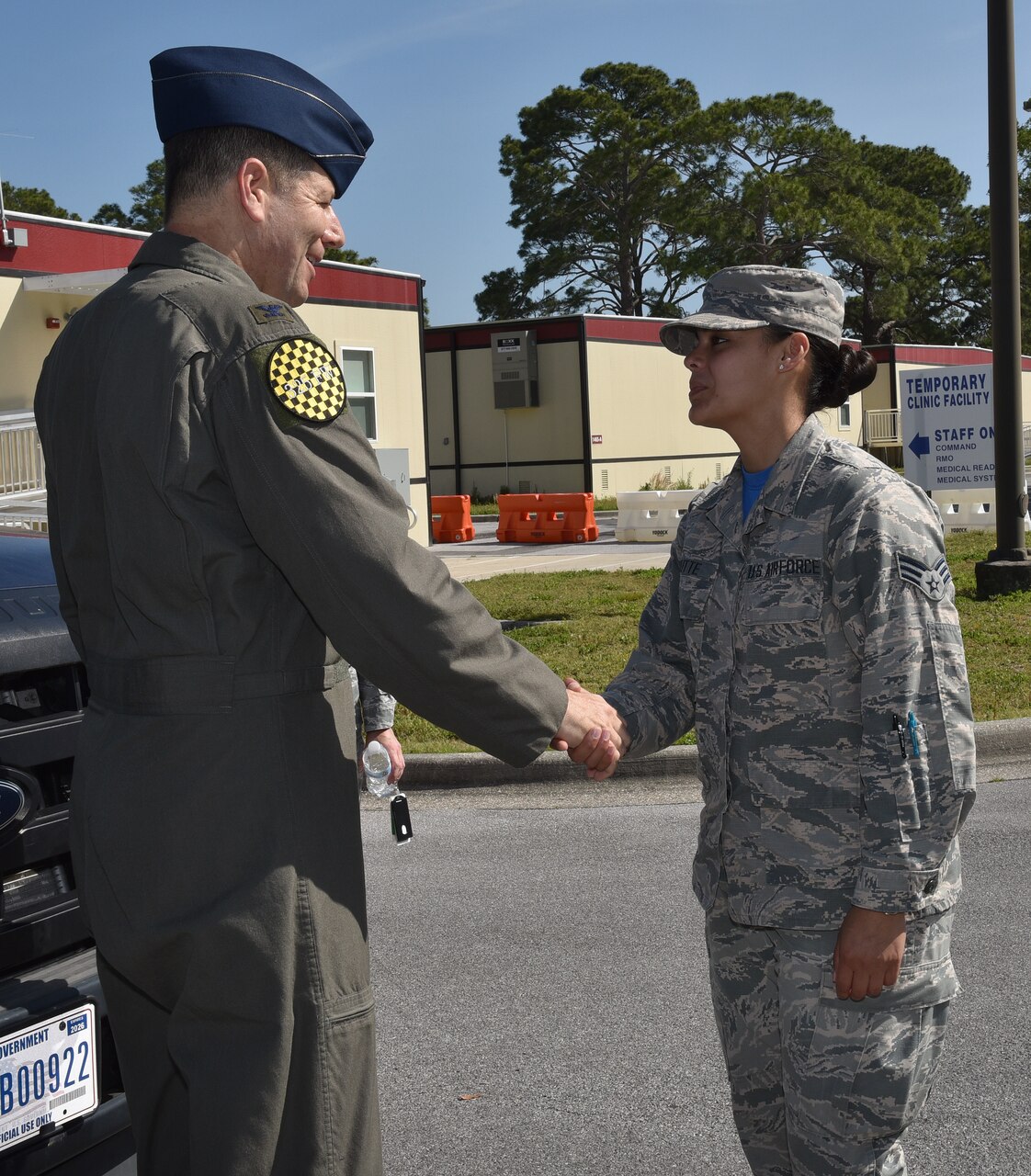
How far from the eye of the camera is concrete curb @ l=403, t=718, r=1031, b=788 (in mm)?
7520

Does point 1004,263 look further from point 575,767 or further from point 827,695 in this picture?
point 827,695

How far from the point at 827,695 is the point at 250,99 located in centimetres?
147

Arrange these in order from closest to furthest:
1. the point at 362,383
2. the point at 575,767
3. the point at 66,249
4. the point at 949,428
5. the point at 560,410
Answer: the point at 575,767, the point at 949,428, the point at 66,249, the point at 362,383, the point at 560,410

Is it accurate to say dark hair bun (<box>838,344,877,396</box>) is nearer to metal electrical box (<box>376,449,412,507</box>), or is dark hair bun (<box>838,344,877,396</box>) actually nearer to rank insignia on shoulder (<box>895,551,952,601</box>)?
rank insignia on shoulder (<box>895,551,952,601</box>)

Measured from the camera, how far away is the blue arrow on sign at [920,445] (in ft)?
47.4

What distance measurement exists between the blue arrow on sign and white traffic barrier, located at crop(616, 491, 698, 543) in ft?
30.9

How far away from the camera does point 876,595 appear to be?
2.43 m

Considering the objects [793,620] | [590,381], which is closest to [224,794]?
[793,620]

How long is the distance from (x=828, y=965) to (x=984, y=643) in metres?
8.25

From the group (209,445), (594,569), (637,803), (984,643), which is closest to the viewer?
(209,445)

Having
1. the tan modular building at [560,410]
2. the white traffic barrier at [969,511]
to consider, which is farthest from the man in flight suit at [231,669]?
the tan modular building at [560,410]

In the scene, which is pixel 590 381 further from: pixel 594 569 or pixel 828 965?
pixel 828 965

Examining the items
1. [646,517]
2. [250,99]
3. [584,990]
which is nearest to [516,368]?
[646,517]

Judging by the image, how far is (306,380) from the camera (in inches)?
81.2
